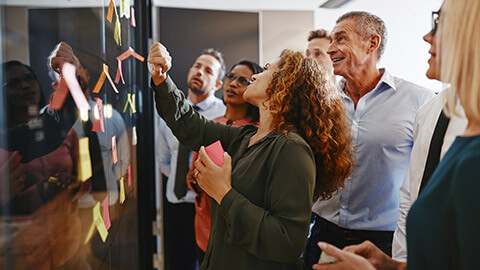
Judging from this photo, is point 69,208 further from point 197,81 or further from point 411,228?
point 197,81

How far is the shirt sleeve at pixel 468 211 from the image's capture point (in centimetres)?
62

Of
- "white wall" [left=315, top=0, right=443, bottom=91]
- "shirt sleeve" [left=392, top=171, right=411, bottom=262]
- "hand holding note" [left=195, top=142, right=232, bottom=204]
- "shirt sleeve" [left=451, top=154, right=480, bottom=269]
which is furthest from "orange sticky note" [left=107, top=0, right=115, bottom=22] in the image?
"white wall" [left=315, top=0, right=443, bottom=91]

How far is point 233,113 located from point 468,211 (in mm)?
1911

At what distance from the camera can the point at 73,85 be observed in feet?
2.56

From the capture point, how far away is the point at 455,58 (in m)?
0.68

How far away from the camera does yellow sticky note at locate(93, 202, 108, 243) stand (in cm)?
102

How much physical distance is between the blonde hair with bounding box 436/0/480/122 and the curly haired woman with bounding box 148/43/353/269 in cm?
57

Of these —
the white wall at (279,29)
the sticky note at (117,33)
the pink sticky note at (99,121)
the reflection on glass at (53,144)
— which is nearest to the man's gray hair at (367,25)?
the sticky note at (117,33)

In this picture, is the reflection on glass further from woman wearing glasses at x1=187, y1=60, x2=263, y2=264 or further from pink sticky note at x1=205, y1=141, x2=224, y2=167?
woman wearing glasses at x1=187, y1=60, x2=263, y2=264

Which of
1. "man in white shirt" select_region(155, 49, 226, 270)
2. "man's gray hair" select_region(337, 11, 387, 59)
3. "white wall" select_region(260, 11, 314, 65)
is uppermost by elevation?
"white wall" select_region(260, 11, 314, 65)

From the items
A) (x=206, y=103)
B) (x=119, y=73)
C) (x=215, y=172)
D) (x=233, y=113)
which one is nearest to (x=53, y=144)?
(x=215, y=172)

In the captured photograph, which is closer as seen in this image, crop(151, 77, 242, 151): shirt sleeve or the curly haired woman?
the curly haired woman

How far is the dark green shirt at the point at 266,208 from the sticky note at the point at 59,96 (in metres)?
0.63

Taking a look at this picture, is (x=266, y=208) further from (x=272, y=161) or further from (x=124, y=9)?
(x=124, y=9)
